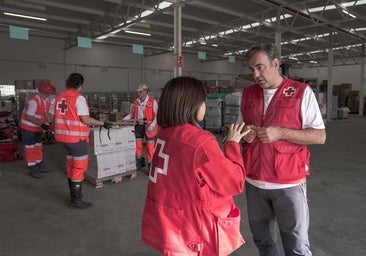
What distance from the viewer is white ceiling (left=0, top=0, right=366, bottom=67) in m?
11.4

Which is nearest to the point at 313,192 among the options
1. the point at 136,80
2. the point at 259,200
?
the point at 259,200

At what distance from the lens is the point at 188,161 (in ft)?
4.63

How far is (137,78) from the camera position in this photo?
21500 millimetres

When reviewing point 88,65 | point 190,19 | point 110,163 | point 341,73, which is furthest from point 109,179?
point 341,73

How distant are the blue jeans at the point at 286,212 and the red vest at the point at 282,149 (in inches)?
4.0

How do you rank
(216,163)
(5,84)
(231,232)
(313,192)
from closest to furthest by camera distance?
(216,163) → (231,232) → (313,192) → (5,84)

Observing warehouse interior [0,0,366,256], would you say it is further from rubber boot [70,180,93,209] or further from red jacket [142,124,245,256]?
red jacket [142,124,245,256]

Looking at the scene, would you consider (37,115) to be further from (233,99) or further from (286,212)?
(233,99)

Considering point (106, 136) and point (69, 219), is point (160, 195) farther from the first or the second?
point (106, 136)

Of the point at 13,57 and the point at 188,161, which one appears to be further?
the point at 13,57

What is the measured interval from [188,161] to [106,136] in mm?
4240

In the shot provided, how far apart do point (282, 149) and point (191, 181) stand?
0.80 meters

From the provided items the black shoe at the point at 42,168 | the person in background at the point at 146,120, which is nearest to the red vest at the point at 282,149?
the person in background at the point at 146,120

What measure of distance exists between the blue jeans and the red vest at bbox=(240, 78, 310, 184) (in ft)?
0.33
